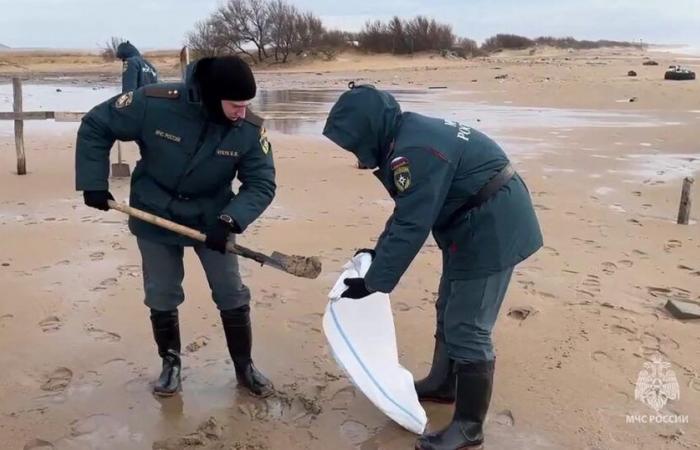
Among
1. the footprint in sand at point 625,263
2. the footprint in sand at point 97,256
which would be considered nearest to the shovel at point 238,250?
the footprint in sand at point 97,256

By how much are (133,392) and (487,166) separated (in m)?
2.13

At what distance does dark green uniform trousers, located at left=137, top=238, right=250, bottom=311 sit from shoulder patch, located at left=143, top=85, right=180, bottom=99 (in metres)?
0.71

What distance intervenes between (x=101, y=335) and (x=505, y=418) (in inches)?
94.3

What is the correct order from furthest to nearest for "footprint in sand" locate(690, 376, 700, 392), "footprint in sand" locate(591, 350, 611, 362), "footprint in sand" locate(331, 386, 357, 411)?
"footprint in sand" locate(591, 350, 611, 362) < "footprint in sand" locate(690, 376, 700, 392) < "footprint in sand" locate(331, 386, 357, 411)

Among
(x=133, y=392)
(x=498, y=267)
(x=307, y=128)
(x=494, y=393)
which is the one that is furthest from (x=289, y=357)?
(x=307, y=128)

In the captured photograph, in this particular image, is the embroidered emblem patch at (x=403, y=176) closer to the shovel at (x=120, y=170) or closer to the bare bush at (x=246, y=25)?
the shovel at (x=120, y=170)

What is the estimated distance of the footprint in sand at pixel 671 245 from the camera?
6355mm

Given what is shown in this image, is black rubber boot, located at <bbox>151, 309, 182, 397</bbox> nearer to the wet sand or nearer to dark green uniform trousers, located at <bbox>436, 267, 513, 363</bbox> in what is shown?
the wet sand

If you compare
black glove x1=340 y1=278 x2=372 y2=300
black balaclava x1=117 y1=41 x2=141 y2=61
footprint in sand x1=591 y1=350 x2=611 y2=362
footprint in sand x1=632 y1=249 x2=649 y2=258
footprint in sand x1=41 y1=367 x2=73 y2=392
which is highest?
black balaclava x1=117 y1=41 x2=141 y2=61

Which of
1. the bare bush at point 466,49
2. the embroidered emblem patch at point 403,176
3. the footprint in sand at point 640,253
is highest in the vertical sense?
the bare bush at point 466,49

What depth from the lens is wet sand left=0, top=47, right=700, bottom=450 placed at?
3469mm

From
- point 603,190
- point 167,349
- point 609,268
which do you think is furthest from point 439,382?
point 603,190

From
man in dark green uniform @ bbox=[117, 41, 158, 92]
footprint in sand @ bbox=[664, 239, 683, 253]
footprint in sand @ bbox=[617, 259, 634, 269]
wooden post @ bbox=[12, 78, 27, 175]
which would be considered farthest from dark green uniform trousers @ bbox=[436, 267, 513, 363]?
wooden post @ bbox=[12, 78, 27, 175]

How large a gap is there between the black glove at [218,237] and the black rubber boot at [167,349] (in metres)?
0.57
